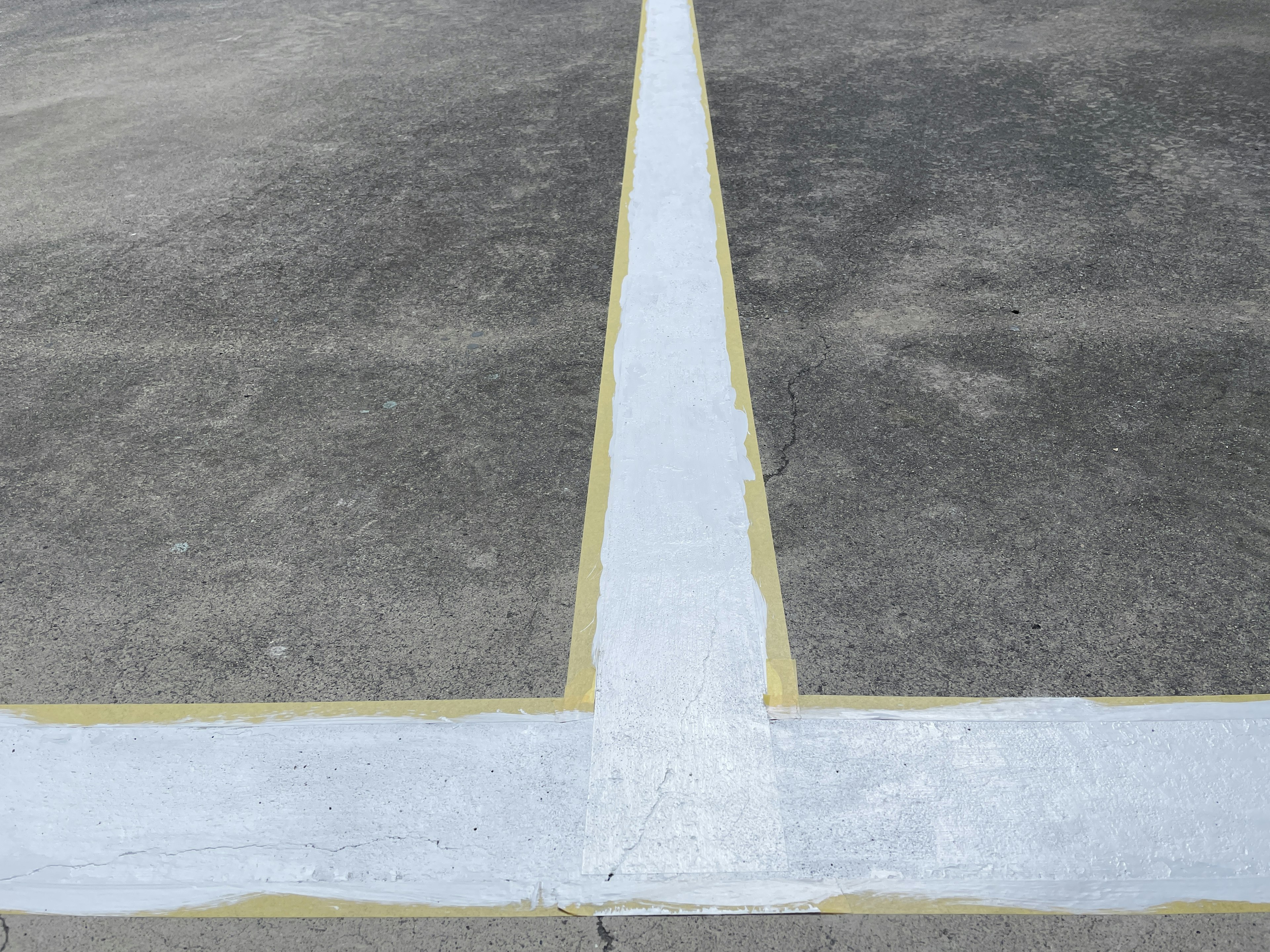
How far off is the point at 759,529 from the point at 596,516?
57 cm

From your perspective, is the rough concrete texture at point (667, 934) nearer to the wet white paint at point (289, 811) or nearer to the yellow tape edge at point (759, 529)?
the wet white paint at point (289, 811)

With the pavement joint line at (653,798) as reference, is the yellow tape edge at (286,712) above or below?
above

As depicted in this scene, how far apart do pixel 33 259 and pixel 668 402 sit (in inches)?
154

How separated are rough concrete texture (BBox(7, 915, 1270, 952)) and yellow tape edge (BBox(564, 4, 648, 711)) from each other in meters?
0.66

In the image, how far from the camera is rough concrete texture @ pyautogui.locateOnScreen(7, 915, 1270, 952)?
86.1 inches

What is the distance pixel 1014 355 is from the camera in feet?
13.9

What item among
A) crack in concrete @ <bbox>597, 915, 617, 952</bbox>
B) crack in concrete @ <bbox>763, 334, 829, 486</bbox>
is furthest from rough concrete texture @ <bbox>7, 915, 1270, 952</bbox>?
crack in concrete @ <bbox>763, 334, 829, 486</bbox>

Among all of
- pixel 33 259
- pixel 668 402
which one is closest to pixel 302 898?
pixel 668 402

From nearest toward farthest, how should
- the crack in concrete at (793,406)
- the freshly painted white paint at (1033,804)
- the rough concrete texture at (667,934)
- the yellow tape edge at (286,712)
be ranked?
the rough concrete texture at (667,934)
the freshly painted white paint at (1033,804)
the yellow tape edge at (286,712)
the crack in concrete at (793,406)

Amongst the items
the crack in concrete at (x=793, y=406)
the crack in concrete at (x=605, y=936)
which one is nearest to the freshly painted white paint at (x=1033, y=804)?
the crack in concrete at (x=605, y=936)

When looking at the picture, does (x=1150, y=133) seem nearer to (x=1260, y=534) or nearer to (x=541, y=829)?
(x=1260, y=534)

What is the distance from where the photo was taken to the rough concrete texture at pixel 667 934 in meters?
2.19

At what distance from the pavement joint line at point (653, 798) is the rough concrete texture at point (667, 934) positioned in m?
0.03

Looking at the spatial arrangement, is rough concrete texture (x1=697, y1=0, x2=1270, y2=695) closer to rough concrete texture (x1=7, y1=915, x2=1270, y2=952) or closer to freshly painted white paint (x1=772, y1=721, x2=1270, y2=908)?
freshly painted white paint (x1=772, y1=721, x2=1270, y2=908)
